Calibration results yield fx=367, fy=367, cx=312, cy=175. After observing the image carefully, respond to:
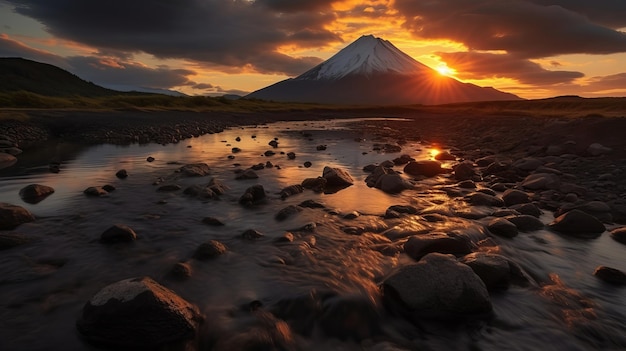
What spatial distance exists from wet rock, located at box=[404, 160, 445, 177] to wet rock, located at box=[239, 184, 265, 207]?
7.65m

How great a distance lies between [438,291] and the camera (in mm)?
5434

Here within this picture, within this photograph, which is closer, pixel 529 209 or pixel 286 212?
pixel 286 212

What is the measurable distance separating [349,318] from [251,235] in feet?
11.7

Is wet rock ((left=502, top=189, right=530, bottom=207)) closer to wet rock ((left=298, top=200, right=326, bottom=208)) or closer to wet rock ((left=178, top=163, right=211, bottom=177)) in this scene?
wet rock ((left=298, top=200, right=326, bottom=208))

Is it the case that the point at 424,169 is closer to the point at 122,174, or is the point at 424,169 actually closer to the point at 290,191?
the point at 290,191

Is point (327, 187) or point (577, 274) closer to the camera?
point (577, 274)

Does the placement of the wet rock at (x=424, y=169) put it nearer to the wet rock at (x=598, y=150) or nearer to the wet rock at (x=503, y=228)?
the wet rock at (x=598, y=150)

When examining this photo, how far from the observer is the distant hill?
130875 mm

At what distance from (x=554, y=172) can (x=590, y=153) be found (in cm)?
397

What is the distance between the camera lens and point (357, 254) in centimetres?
741

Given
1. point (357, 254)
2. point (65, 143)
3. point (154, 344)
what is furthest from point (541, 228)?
point (65, 143)

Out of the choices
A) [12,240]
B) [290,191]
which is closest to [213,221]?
[290,191]

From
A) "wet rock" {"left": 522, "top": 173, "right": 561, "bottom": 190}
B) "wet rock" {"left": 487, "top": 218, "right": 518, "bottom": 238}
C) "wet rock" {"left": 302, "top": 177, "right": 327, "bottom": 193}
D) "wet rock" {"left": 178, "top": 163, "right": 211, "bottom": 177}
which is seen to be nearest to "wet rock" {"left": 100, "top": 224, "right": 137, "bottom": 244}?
"wet rock" {"left": 302, "top": 177, "right": 327, "bottom": 193}

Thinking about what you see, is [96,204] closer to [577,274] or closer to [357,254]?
[357,254]
